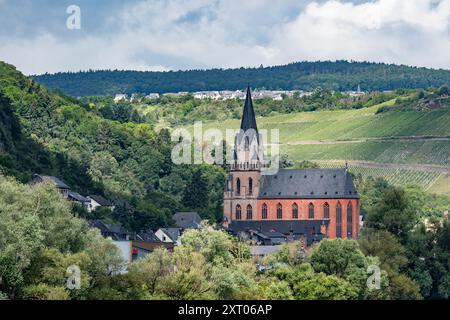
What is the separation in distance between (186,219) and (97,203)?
34.0 feet

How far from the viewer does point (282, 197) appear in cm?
15000

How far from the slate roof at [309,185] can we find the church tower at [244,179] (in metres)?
1.56

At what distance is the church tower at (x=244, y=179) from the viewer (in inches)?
5832

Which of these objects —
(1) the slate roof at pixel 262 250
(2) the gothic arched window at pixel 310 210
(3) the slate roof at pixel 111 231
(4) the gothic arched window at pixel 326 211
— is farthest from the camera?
(2) the gothic arched window at pixel 310 210

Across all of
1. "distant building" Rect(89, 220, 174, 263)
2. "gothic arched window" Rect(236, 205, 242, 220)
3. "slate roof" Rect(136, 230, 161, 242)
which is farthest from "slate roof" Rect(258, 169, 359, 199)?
"distant building" Rect(89, 220, 174, 263)

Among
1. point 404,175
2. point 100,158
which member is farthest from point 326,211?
point 404,175

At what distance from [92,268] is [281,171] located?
77.9 metres

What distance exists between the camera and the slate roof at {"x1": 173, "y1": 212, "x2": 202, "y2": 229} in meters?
142

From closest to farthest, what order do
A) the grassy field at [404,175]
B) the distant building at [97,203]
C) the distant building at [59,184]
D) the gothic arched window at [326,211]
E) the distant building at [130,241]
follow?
the distant building at [130,241] → the distant building at [59,184] → the distant building at [97,203] → the gothic arched window at [326,211] → the grassy field at [404,175]

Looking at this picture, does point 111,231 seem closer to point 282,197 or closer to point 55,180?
point 55,180

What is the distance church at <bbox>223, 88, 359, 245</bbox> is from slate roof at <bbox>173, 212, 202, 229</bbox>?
9.39ft

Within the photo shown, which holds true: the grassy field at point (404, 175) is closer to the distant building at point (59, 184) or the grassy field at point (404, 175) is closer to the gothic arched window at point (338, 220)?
the gothic arched window at point (338, 220)

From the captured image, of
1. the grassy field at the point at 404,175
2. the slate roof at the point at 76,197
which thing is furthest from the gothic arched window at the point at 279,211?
the grassy field at the point at 404,175
